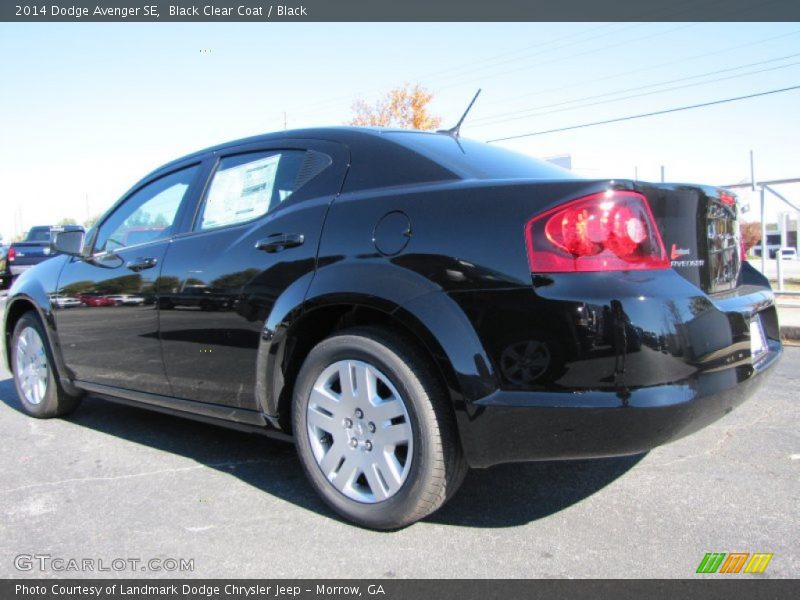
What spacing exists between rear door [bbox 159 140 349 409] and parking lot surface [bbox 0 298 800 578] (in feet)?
1.58

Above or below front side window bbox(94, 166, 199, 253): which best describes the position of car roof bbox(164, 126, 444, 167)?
above

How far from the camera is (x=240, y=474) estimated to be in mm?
3383

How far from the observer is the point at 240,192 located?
335cm

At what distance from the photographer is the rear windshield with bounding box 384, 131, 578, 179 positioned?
9.07 ft

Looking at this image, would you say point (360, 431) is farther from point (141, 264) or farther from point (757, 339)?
point (141, 264)

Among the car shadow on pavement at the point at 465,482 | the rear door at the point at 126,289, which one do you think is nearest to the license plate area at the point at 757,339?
the car shadow on pavement at the point at 465,482

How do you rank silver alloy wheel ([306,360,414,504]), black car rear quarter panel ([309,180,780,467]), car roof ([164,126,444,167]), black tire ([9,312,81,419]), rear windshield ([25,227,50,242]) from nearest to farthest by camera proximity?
1. black car rear quarter panel ([309,180,780,467])
2. silver alloy wheel ([306,360,414,504])
3. car roof ([164,126,444,167])
4. black tire ([9,312,81,419])
5. rear windshield ([25,227,50,242])

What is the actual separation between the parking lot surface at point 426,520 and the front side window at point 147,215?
1.21m

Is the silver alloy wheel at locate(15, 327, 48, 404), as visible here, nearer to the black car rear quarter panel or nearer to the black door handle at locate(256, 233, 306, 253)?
the black door handle at locate(256, 233, 306, 253)

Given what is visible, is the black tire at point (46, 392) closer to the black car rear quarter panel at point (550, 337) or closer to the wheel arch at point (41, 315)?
the wheel arch at point (41, 315)

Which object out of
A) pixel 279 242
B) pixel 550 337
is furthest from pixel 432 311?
pixel 279 242

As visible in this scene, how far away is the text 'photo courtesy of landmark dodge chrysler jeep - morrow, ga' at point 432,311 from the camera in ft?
7.23

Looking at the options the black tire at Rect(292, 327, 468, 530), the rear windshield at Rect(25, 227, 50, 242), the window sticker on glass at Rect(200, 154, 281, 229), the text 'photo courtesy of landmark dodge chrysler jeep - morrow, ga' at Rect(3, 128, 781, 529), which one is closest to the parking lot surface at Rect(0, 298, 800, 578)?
the black tire at Rect(292, 327, 468, 530)
